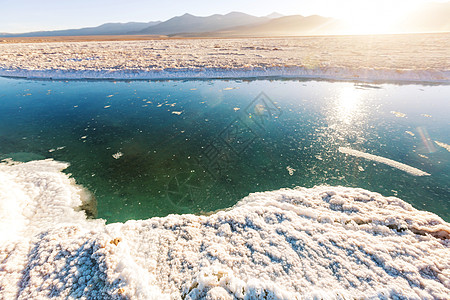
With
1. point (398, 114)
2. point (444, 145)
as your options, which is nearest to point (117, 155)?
point (444, 145)

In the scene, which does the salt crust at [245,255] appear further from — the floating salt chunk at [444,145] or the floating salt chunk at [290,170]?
the floating salt chunk at [444,145]

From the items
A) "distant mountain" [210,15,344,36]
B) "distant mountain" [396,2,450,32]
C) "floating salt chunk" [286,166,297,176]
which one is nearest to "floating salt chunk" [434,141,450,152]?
"floating salt chunk" [286,166,297,176]

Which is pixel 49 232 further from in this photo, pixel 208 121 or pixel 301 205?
pixel 208 121

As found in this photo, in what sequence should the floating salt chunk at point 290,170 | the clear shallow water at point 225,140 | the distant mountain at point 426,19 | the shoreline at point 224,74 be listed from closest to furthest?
the clear shallow water at point 225,140 < the floating salt chunk at point 290,170 < the shoreline at point 224,74 < the distant mountain at point 426,19

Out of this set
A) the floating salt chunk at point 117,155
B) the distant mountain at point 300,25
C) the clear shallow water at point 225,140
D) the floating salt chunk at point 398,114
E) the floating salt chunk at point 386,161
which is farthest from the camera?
the distant mountain at point 300,25

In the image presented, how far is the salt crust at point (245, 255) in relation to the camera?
3.07 meters

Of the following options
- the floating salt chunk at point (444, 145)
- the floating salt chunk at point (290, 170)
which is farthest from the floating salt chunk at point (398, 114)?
the floating salt chunk at point (290, 170)

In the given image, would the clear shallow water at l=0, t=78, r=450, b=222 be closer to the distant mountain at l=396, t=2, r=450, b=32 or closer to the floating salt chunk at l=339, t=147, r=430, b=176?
the floating salt chunk at l=339, t=147, r=430, b=176

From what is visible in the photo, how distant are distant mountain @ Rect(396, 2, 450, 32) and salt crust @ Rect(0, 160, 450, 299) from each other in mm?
160573

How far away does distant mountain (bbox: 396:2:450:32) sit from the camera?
111375mm

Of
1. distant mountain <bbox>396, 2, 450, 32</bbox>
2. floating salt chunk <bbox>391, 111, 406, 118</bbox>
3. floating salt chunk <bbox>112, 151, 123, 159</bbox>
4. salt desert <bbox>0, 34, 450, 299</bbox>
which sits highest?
distant mountain <bbox>396, 2, 450, 32</bbox>

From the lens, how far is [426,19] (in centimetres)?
12031

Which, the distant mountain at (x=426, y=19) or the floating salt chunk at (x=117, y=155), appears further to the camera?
the distant mountain at (x=426, y=19)

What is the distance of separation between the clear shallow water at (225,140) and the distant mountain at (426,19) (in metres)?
151
